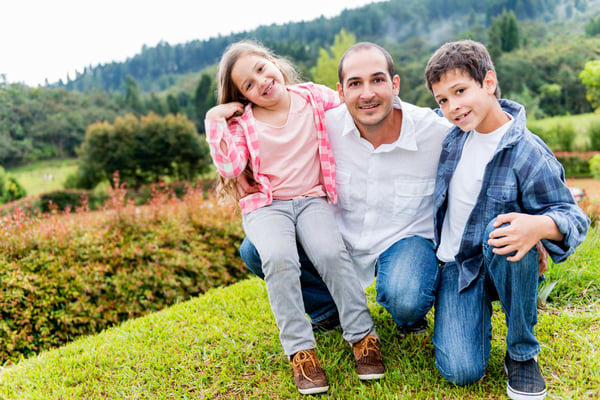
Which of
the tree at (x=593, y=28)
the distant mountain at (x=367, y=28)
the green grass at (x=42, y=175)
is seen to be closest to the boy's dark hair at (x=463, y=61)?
the green grass at (x=42, y=175)

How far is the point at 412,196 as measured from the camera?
2.35m

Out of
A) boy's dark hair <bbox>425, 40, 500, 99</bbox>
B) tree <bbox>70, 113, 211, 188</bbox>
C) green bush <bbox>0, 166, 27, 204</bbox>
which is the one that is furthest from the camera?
tree <bbox>70, 113, 211, 188</bbox>

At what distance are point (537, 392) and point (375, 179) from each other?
116cm

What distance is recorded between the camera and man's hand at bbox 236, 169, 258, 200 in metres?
2.44

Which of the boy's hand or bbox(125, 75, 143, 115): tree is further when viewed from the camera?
bbox(125, 75, 143, 115): tree

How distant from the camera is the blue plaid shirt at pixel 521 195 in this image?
178 centimetres

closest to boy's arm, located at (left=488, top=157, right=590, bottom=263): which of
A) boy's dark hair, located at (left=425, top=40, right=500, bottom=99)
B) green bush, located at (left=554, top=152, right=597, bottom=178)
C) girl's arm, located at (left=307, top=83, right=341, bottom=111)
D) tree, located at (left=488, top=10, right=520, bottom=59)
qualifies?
boy's dark hair, located at (left=425, top=40, right=500, bottom=99)

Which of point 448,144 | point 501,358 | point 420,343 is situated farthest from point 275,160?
point 501,358

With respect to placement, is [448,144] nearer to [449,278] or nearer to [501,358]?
[449,278]

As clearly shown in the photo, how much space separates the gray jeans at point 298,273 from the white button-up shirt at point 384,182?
0.79 ft

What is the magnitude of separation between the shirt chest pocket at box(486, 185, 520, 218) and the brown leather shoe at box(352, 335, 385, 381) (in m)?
0.79

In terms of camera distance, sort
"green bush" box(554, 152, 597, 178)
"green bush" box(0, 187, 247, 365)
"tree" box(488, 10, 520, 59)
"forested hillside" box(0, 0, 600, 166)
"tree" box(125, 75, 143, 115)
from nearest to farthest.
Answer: "green bush" box(0, 187, 247, 365) → "green bush" box(554, 152, 597, 178) → "forested hillside" box(0, 0, 600, 166) → "tree" box(125, 75, 143, 115) → "tree" box(488, 10, 520, 59)

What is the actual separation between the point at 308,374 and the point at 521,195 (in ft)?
3.91

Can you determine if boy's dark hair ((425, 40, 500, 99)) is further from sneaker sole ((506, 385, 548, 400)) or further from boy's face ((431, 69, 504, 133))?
sneaker sole ((506, 385, 548, 400))
